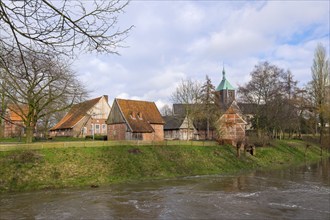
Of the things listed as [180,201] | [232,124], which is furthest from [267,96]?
[180,201]

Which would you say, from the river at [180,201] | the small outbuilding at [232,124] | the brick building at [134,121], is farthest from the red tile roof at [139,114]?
the river at [180,201]

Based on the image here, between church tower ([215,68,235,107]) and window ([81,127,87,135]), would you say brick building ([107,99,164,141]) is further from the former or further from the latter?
church tower ([215,68,235,107])

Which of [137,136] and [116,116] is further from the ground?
[116,116]

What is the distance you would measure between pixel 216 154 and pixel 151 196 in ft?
62.5

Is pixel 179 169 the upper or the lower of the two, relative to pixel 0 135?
lower

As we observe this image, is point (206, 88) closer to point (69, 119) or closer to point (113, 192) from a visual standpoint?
point (69, 119)

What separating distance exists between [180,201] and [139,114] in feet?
93.7

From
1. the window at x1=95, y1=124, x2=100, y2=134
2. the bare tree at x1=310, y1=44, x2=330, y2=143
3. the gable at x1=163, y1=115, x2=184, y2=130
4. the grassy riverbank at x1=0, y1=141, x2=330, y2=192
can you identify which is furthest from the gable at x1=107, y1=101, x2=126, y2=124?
the bare tree at x1=310, y1=44, x2=330, y2=143

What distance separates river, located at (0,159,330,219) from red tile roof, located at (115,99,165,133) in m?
19.5

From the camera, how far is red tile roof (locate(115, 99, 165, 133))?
43969 mm

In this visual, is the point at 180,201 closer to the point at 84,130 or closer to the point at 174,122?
the point at 84,130

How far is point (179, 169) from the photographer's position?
3088 centimetres

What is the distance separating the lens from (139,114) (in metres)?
46.1

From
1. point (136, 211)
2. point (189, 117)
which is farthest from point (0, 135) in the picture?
point (136, 211)
